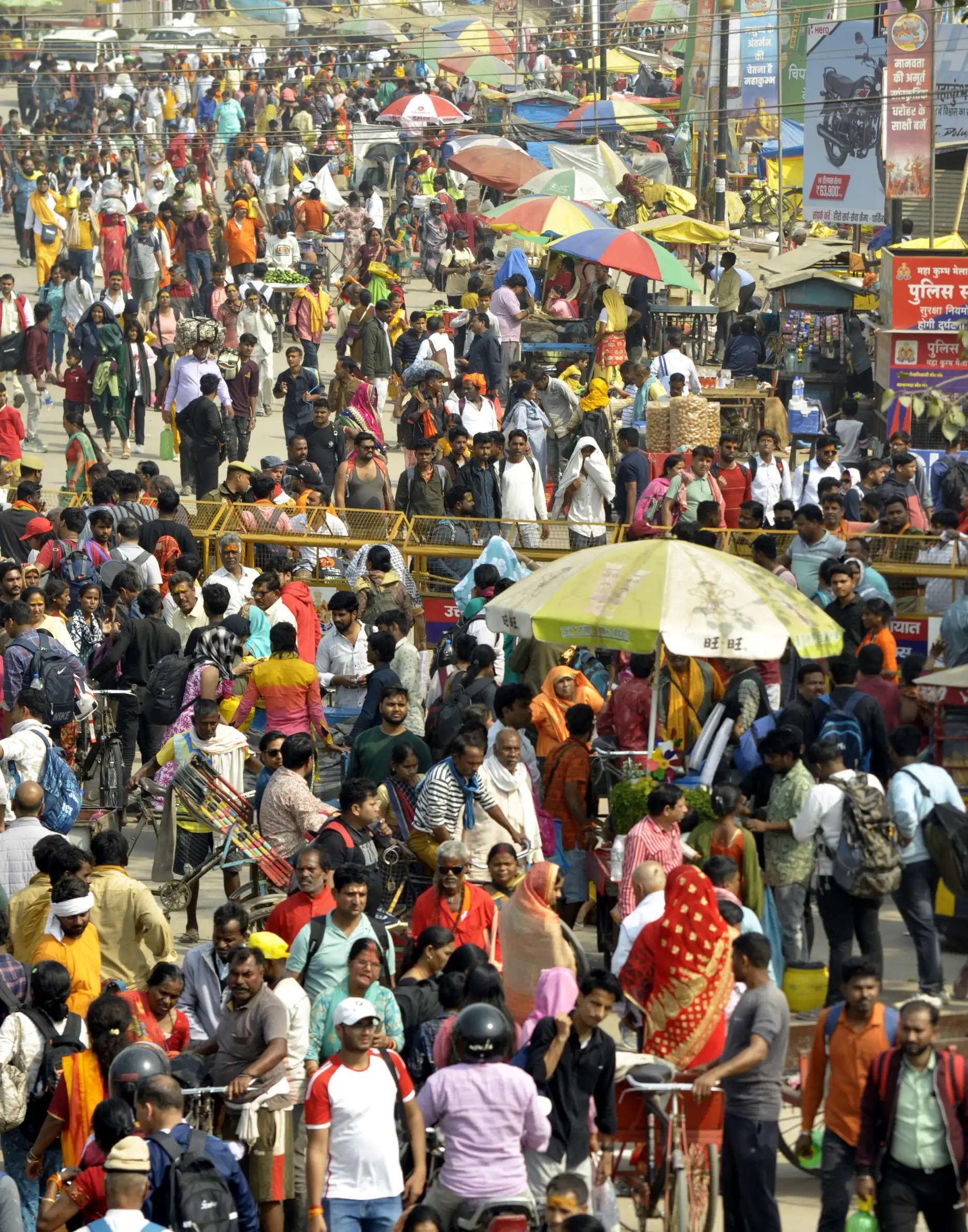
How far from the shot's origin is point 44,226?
92.5 ft

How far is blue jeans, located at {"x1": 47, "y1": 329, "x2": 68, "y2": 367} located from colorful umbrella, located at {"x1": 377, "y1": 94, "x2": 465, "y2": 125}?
1307 centimetres

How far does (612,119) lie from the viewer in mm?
40938

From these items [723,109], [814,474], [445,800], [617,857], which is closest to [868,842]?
[617,857]

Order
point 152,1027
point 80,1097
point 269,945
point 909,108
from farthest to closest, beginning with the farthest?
1. point 909,108
2. point 269,945
3. point 152,1027
4. point 80,1097

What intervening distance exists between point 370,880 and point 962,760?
3457mm

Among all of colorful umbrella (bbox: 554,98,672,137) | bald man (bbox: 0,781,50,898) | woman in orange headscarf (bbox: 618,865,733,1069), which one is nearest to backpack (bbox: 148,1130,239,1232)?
woman in orange headscarf (bbox: 618,865,733,1069)

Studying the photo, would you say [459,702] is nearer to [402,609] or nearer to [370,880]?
[402,609]

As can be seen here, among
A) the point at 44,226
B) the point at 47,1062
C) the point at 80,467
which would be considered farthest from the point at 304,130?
the point at 47,1062

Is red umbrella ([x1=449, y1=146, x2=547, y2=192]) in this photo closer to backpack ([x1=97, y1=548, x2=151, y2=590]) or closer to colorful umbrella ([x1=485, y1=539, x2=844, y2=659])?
backpack ([x1=97, y1=548, x2=151, y2=590])

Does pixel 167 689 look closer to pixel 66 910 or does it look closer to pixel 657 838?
pixel 657 838

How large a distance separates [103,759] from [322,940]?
454 cm

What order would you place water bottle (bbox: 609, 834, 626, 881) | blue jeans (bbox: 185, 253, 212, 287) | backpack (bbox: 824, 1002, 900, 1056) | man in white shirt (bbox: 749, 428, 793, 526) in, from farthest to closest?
1. blue jeans (bbox: 185, 253, 212, 287)
2. man in white shirt (bbox: 749, 428, 793, 526)
3. water bottle (bbox: 609, 834, 626, 881)
4. backpack (bbox: 824, 1002, 900, 1056)

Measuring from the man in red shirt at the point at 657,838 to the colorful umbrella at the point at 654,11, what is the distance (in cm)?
5040

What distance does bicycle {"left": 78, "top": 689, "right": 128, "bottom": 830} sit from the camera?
1235cm
